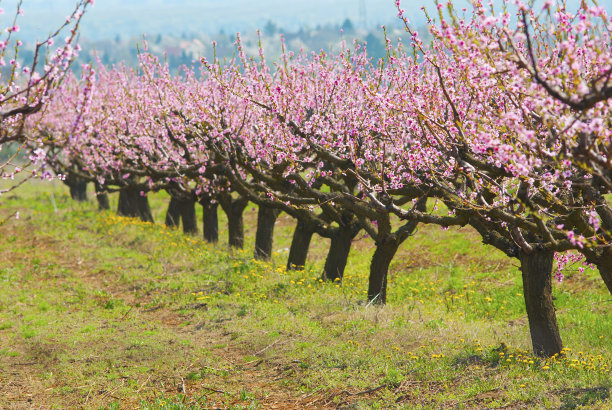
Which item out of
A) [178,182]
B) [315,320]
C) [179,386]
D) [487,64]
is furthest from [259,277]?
[487,64]

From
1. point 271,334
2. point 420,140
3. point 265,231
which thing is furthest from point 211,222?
point 420,140

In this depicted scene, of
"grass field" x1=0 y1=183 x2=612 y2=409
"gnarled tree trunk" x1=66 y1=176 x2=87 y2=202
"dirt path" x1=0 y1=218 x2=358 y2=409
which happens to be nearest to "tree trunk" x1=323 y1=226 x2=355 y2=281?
"grass field" x1=0 y1=183 x2=612 y2=409

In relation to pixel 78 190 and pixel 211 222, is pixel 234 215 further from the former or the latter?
pixel 78 190

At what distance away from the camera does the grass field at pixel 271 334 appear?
10.1 meters

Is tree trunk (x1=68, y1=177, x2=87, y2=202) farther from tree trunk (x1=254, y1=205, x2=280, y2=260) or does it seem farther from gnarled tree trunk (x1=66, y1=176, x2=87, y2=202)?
tree trunk (x1=254, y1=205, x2=280, y2=260)

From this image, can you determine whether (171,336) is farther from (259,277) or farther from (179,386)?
(259,277)

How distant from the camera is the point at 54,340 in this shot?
13.8 meters

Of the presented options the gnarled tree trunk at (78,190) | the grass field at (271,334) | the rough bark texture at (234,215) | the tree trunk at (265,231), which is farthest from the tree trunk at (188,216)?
the gnarled tree trunk at (78,190)

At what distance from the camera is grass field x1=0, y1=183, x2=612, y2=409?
10125mm

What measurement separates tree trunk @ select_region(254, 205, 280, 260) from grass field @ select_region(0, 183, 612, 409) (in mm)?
801

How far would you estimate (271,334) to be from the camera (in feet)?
43.7

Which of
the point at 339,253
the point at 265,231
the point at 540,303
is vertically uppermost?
the point at 540,303

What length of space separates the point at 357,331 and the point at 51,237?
1901 cm

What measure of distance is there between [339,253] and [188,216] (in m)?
11.8
